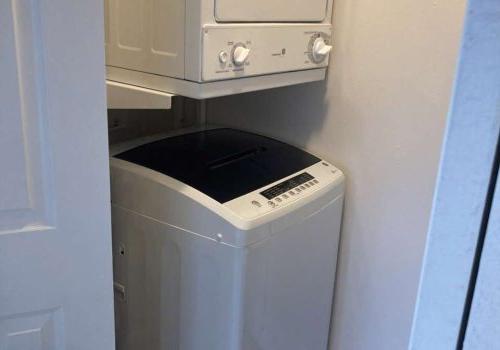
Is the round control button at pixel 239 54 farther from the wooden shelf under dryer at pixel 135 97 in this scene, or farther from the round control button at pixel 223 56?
the wooden shelf under dryer at pixel 135 97

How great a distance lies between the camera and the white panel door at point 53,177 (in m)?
0.95

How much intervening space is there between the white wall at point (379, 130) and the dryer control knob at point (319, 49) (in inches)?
3.4

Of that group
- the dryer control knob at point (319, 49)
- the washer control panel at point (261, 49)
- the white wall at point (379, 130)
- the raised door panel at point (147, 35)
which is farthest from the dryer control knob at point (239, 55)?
the white wall at point (379, 130)

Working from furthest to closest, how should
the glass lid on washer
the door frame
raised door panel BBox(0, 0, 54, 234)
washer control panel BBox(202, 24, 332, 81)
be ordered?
the glass lid on washer → washer control panel BBox(202, 24, 332, 81) → raised door panel BBox(0, 0, 54, 234) → the door frame

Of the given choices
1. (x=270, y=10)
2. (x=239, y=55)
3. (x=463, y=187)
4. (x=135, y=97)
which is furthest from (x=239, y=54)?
(x=463, y=187)

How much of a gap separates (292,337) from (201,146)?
61 cm

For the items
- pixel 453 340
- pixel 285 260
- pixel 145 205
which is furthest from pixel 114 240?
pixel 453 340

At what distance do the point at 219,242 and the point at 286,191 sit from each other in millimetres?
256

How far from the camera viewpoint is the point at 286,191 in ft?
4.64

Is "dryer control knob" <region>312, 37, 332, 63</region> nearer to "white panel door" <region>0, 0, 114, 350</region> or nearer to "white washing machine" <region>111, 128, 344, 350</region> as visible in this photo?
"white washing machine" <region>111, 128, 344, 350</region>

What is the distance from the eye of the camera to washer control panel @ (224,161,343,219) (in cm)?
128

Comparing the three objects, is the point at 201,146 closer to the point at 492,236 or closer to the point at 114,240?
the point at 114,240

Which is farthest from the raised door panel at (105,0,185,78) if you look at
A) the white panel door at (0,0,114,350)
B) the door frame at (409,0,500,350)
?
the door frame at (409,0,500,350)

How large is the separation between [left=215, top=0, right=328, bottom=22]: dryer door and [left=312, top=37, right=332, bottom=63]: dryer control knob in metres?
0.06
